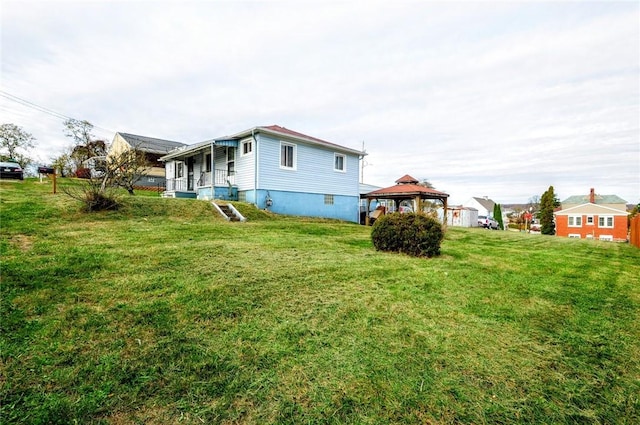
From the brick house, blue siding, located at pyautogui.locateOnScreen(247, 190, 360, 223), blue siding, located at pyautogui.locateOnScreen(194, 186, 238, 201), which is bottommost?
the brick house

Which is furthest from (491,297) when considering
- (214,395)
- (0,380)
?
(0,380)

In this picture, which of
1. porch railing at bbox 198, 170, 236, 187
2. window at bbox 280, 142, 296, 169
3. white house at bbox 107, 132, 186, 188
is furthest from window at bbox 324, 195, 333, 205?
white house at bbox 107, 132, 186, 188

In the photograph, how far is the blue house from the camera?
1451cm

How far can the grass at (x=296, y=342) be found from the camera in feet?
6.47

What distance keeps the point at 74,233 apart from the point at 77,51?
9691mm

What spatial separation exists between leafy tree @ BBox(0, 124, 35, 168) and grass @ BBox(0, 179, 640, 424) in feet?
110

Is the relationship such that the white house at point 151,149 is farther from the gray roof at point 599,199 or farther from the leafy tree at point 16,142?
the gray roof at point 599,199

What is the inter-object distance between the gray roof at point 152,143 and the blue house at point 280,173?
503 inches

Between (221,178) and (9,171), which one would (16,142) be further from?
(221,178)

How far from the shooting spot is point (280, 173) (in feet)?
49.6

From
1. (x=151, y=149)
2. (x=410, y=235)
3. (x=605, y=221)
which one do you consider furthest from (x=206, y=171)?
(x=605, y=221)

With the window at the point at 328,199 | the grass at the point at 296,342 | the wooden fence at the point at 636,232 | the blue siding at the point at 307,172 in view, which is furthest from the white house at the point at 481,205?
the grass at the point at 296,342

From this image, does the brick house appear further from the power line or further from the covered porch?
the power line

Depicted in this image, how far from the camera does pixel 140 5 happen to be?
817 centimetres
